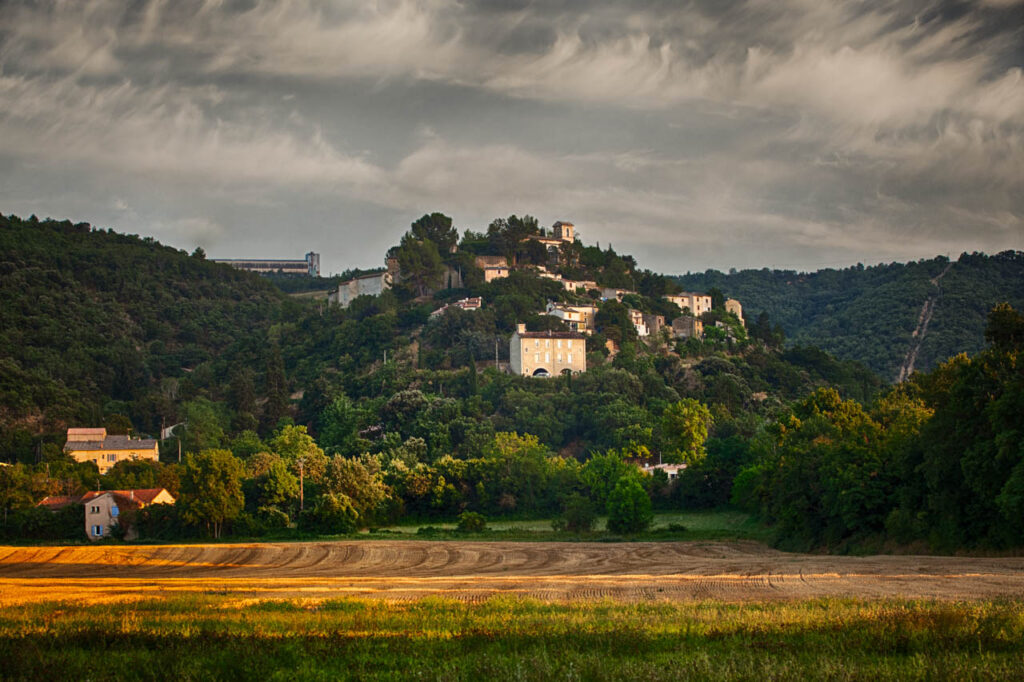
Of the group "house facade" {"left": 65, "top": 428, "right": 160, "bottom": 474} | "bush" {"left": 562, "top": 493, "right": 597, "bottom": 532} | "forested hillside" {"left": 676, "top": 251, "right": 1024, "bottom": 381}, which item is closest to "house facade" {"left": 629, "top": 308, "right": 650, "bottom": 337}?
"forested hillside" {"left": 676, "top": 251, "right": 1024, "bottom": 381}

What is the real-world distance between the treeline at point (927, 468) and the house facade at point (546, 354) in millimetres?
53698

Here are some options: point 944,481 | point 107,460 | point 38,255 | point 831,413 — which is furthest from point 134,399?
point 944,481

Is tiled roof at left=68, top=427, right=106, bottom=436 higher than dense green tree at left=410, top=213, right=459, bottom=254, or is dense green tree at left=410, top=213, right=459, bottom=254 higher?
dense green tree at left=410, top=213, right=459, bottom=254

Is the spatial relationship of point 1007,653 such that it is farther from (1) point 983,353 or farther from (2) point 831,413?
(2) point 831,413

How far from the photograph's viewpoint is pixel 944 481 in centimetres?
3123

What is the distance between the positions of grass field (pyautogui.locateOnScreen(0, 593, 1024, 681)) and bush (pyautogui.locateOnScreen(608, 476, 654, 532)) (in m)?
34.0

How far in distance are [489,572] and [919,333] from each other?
124683 millimetres

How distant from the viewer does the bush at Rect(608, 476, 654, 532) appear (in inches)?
2041

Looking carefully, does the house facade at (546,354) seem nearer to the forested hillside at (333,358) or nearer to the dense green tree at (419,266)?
the forested hillside at (333,358)

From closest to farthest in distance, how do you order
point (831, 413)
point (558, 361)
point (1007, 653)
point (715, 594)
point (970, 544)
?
point (1007, 653) < point (715, 594) < point (970, 544) < point (831, 413) < point (558, 361)

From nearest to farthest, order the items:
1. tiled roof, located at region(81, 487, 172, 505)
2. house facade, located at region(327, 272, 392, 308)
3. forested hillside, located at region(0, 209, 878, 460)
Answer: tiled roof, located at region(81, 487, 172, 505)
forested hillside, located at region(0, 209, 878, 460)
house facade, located at region(327, 272, 392, 308)

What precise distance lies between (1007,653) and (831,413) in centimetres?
4289

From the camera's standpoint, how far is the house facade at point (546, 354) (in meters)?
101

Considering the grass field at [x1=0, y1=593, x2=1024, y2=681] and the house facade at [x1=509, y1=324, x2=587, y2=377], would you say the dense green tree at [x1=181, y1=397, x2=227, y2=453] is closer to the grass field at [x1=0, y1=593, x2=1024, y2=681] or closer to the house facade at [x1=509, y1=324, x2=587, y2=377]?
the house facade at [x1=509, y1=324, x2=587, y2=377]
